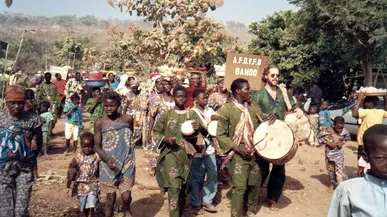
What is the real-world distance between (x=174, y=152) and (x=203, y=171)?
0.85 metres

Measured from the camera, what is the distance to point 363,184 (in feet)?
7.22

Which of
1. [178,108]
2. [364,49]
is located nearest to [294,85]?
[364,49]

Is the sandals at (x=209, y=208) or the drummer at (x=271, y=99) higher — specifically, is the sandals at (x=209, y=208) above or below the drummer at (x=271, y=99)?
below

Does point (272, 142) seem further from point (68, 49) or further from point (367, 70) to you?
point (68, 49)

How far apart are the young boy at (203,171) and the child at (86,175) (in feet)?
4.55

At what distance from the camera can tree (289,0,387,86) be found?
14508 mm

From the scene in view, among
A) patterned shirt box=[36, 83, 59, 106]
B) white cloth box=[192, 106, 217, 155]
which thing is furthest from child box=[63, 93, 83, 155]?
white cloth box=[192, 106, 217, 155]

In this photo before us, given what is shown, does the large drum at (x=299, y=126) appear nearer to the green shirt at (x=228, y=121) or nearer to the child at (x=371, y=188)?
the green shirt at (x=228, y=121)

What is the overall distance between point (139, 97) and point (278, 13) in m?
14.3

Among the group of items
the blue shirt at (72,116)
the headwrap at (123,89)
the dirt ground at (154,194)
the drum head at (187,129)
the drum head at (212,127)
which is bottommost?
the dirt ground at (154,194)

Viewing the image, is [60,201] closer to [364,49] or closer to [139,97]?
[139,97]

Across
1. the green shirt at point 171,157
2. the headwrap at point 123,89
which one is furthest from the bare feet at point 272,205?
the headwrap at point 123,89

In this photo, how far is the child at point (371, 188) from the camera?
217 centimetres

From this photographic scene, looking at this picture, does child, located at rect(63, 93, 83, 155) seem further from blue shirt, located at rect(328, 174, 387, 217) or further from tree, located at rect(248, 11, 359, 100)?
tree, located at rect(248, 11, 359, 100)
